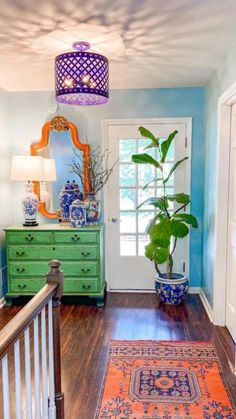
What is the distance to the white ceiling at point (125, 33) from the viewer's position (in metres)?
2.01

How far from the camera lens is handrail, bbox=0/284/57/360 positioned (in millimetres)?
1193

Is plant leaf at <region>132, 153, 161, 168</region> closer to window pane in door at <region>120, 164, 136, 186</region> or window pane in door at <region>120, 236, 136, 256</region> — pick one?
window pane in door at <region>120, 164, 136, 186</region>

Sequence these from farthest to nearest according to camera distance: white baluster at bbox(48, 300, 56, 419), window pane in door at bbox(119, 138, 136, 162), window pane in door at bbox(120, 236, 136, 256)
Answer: window pane in door at bbox(120, 236, 136, 256), window pane in door at bbox(119, 138, 136, 162), white baluster at bbox(48, 300, 56, 419)

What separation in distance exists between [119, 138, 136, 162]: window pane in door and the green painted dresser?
2.97 ft

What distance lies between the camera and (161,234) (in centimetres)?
348

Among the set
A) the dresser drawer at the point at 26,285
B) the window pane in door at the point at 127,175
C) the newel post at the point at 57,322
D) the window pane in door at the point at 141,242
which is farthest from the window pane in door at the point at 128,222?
the newel post at the point at 57,322

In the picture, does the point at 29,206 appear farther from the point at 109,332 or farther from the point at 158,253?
the point at 109,332

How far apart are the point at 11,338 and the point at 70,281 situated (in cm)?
255

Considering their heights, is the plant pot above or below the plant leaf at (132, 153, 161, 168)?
below

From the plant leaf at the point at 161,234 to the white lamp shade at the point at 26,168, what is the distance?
1.36m

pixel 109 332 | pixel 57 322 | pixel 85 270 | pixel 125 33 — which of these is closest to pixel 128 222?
pixel 85 270

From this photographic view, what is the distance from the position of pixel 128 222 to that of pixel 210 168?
3.85ft

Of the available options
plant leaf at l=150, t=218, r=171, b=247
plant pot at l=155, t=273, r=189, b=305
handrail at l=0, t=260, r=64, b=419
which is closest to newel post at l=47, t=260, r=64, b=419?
handrail at l=0, t=260, r=64, b=419

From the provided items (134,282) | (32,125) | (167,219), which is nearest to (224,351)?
(167,219)
